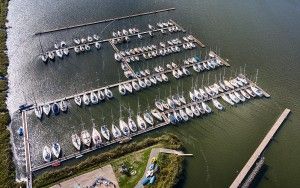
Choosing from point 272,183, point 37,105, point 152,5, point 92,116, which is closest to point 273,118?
point 272,183

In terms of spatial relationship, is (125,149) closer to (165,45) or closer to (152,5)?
(165,45)

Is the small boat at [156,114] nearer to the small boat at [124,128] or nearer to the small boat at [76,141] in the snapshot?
the small boat at [124,128]

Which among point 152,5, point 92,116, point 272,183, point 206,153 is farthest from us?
point 152,5

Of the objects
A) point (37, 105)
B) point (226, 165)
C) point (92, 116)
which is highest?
point (37, 105)

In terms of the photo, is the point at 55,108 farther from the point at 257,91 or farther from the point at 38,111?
the point at 257,91

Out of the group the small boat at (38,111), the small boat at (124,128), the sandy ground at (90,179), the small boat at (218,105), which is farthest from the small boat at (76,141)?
the small boat at (218,105)

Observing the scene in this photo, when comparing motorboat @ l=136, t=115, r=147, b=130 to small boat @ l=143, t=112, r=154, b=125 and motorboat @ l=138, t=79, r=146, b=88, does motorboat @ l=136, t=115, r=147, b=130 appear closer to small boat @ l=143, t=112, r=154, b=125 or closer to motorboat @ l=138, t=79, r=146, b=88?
small boat @ l=143, t=112, r=154, b=125
